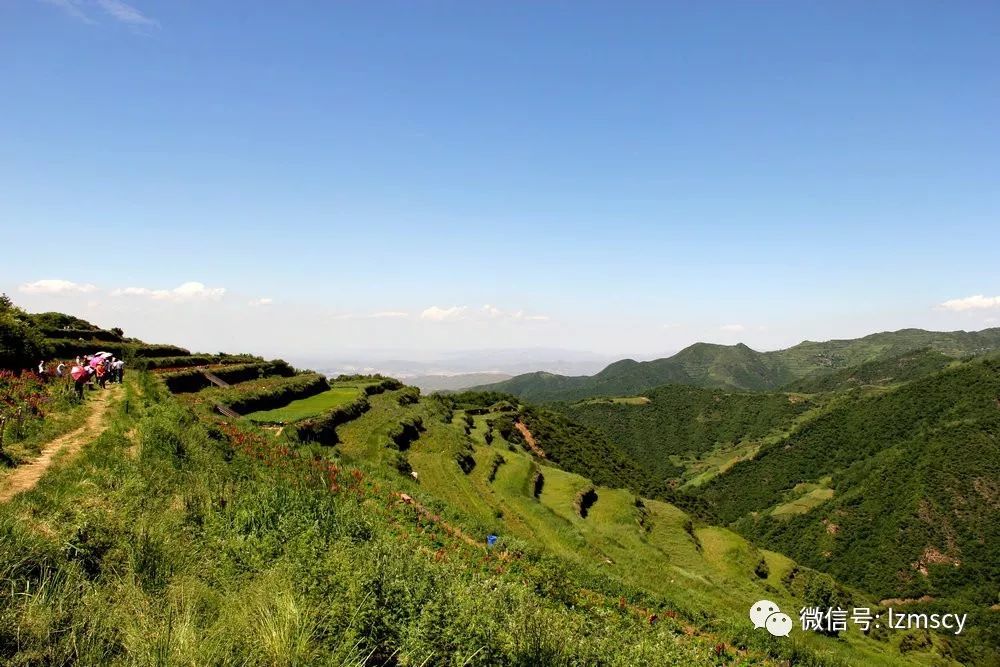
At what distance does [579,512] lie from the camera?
34281mm

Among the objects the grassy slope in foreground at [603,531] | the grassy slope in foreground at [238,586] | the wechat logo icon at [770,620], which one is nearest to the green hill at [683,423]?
the grassy slope in foreground at [603,531]

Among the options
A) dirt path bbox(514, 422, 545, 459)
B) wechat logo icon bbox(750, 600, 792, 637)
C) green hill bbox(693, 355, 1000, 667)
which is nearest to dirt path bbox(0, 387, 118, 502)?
wechat logo icon bbox(750, 600, 792, 637)

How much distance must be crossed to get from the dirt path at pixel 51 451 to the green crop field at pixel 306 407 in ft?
36.3

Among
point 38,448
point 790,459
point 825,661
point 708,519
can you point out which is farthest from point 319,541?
point 790,459

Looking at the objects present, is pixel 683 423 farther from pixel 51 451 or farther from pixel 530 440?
pixel 51 451

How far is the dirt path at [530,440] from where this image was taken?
66137mm

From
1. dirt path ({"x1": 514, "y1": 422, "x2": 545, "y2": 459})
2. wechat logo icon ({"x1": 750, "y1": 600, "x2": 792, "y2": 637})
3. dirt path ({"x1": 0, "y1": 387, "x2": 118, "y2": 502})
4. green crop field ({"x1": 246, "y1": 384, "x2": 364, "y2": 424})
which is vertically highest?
dirt path ({"x1": 0, "y1": 387, "x2": 118, "y2": 502})

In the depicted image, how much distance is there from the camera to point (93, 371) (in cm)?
2288

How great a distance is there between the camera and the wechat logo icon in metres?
16.9

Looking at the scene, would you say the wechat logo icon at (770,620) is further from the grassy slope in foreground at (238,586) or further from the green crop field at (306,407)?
the green crop field at (306,407)

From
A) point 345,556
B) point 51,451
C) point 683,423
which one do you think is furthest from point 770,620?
point 683,423

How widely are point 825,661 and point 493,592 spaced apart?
653 inches

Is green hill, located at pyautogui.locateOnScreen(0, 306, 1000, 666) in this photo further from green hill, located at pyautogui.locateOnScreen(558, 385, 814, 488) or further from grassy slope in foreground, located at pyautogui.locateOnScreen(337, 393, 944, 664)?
green hill, located at pyautogui.locateOnScreen(558, 385, 814, 488)

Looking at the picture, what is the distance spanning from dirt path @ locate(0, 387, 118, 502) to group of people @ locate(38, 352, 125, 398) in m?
1.10
